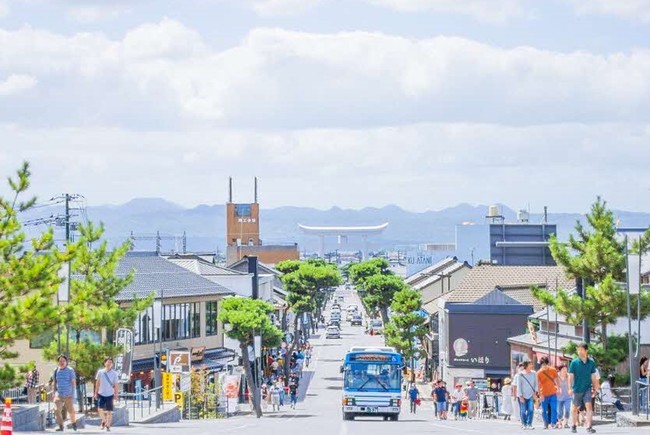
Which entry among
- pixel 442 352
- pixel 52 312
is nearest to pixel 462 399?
pixel 52 312

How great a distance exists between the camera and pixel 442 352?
94250 mm

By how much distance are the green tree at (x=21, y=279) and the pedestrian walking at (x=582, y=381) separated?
11678 millimetres

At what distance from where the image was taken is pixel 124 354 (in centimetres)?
3975

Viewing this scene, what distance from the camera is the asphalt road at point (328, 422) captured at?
98.7 ft

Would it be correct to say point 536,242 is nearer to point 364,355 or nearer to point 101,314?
point 364,355

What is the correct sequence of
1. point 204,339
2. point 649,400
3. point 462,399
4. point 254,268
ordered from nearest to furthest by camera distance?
point 649,400, point 462,399, point 204,339, point 254,268

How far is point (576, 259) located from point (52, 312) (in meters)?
20.1

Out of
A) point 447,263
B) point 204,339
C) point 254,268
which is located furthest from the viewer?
point 447,263

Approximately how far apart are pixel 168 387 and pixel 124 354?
1372 centimetres

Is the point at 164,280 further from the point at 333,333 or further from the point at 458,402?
the point at 333,333

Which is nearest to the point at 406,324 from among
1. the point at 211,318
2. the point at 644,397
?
the point at 211,318

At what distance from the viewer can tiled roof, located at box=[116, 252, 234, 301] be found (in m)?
74.4

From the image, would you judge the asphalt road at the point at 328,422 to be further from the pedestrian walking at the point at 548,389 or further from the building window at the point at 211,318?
the building window at the point at 211,318

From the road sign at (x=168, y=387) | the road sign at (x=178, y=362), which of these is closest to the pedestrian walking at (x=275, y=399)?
the road sign at (x=178, y=362)
